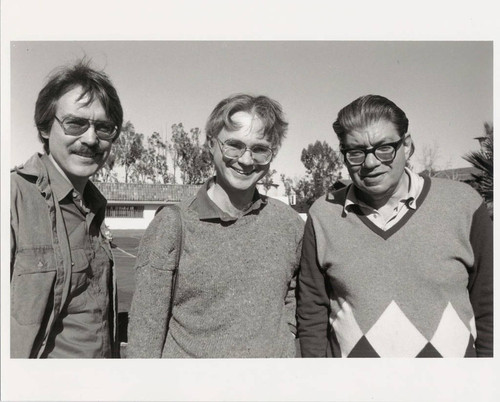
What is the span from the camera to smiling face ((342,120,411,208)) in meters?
2.32

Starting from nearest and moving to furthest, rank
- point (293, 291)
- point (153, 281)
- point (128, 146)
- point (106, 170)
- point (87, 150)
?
point (153, 281), point (87, 150), point (293, 291), point (106, 170), point (128, 146)

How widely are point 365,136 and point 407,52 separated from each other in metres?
1.11

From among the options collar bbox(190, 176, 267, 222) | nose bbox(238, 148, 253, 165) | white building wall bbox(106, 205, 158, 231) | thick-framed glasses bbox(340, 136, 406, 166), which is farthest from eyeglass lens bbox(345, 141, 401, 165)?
white building wall bbox(106, 205, 158, 231)

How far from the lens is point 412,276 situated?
7.61ft

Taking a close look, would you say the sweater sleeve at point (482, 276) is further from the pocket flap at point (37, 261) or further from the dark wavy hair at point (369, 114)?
the pocket flap at point (37, 261)

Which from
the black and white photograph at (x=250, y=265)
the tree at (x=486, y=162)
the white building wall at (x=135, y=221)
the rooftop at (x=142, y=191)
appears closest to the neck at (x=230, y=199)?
the black and white photograph at (x=250, y=265)

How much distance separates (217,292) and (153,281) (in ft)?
1.11

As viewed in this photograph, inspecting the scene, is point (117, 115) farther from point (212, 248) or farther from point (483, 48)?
point (483, 48)

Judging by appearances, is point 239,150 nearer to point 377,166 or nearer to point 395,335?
point 377,166

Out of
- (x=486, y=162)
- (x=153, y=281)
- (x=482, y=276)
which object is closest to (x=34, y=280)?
(x=153, y=281)

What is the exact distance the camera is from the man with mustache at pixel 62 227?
2.36 m

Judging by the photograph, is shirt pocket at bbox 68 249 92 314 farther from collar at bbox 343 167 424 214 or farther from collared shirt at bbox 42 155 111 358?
collar at bbox 343 167 424 214

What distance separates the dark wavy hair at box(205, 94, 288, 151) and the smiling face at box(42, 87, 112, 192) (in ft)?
2.18

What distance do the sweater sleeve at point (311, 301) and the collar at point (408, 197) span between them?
0.24 m
